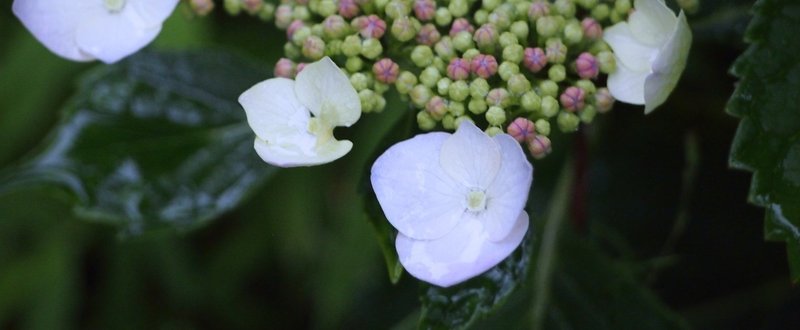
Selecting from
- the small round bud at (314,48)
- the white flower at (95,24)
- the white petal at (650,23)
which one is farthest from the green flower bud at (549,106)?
the white flower at (95,24)

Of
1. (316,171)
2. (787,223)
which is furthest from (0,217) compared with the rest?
(787,223)

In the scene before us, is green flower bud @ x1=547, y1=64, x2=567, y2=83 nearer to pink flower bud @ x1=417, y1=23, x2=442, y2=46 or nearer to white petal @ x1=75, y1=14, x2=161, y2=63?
pink flower bud @ x1=417, y1=23, x2=442, y2=46

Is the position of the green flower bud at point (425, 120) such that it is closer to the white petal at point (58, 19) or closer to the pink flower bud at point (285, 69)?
the pink flower bud at point (285, 69)

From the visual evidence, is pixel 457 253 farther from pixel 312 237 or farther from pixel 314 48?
pixel 312 237

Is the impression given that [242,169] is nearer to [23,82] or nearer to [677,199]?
[677,199]

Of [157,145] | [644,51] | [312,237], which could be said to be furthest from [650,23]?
[312,237]
